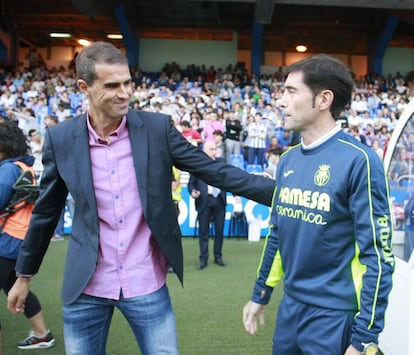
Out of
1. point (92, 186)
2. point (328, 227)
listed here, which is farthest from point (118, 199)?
point (328, 227)

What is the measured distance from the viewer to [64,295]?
228 cm

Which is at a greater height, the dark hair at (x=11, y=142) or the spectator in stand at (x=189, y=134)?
the dark hair at (x=11, y=142)

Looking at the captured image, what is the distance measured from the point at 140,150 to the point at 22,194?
170 cm

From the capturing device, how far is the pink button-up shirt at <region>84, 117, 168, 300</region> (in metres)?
2.22

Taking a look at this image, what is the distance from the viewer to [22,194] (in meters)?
3.58

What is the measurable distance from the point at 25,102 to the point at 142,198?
726 inches

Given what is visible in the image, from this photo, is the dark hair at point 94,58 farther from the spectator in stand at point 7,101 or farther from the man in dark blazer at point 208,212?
the spectator in stand at point 7,101

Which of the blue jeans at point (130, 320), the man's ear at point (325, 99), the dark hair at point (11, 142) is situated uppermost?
the man's ear at point (325, 99)

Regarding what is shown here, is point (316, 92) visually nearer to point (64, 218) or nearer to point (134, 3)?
point (64, 218)

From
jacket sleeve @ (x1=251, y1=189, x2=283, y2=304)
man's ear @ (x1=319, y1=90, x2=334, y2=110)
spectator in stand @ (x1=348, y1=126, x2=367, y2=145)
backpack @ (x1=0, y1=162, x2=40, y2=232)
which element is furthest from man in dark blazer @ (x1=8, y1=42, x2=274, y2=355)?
spectator in stand @ (x1=348, y1=126, x2=367, y2=145)

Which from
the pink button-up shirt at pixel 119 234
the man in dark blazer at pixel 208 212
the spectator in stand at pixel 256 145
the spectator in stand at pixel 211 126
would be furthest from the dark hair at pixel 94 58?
the spectator in stand at pixel 256 145

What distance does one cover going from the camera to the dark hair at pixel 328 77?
2102mm

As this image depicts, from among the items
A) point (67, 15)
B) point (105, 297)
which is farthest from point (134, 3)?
point (105, 297)

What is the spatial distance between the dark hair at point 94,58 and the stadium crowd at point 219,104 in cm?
756
